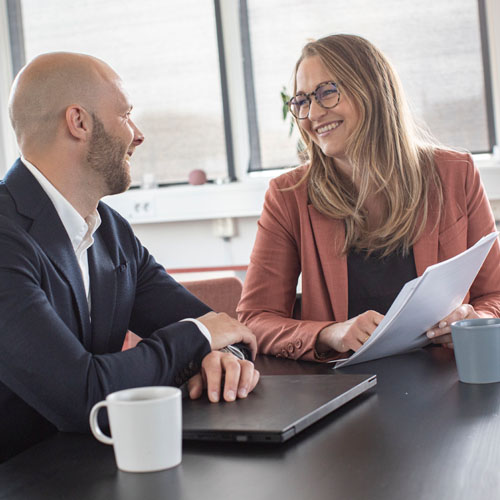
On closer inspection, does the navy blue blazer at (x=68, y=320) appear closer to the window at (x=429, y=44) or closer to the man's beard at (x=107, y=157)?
the man's beard at (x=107, y=157)

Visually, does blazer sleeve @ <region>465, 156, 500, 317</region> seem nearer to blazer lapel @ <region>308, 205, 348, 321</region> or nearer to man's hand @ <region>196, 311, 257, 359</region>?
blazer lapel @ <region>308, 205, 348, 321</region>

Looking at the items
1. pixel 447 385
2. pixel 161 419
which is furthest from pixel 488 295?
pixel 161 419

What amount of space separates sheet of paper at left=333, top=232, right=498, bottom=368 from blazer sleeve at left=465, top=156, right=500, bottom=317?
294mm

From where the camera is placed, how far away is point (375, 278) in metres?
1.84

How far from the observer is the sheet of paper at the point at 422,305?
128 centimetres

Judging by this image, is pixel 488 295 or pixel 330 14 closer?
pixel 488 295

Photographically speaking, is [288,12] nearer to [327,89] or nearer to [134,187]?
[134,187]

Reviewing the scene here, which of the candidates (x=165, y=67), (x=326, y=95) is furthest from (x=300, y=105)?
(x=165, y=67)

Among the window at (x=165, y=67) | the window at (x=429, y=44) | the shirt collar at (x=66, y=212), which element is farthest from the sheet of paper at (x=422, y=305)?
the window at (x=165, y=67)

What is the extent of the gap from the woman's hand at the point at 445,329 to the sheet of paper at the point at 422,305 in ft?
0.03

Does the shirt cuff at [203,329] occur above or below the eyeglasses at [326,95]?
below

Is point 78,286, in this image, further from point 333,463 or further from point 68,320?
point 333,463

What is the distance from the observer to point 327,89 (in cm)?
194

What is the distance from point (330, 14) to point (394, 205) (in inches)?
93.1
